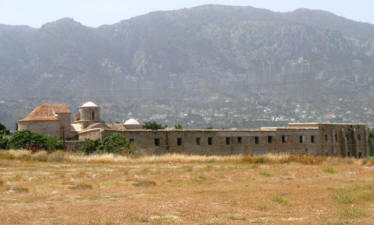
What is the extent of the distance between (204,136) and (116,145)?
9.09m

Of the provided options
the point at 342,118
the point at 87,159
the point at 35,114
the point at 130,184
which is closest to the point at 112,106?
the point at 342,118

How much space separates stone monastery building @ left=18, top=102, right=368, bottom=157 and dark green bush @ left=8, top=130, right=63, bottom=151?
129 inches

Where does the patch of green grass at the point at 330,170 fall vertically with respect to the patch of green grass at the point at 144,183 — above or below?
below

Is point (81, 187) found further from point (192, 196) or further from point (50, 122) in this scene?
point (50, 122)

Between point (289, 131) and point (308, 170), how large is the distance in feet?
81.8

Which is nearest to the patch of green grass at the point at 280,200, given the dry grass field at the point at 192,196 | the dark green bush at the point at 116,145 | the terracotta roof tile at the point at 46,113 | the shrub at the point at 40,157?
the dry grass field at the point at 192,196

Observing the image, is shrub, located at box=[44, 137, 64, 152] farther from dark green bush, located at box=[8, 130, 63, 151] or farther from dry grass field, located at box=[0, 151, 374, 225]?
dry grass field, located at box=[0, 151, 374, 225]

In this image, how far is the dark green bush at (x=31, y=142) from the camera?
131ft

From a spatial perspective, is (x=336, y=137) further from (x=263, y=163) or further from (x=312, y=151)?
(x=263, y=163)

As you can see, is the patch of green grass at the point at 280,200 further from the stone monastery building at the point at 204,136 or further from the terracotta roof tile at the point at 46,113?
the terracotta roof tile at the point at 46,113

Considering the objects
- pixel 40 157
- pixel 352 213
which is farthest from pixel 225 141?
pixel 352 213

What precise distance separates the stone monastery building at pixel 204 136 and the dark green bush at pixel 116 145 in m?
1.97

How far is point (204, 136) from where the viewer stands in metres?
45.3

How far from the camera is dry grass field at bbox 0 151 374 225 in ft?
39.9
